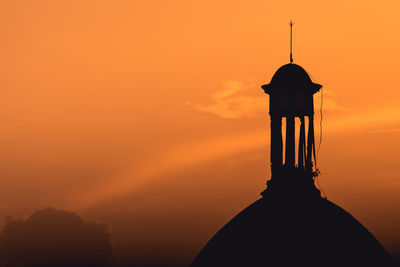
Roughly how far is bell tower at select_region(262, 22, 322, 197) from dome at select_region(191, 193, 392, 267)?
1.25 meters

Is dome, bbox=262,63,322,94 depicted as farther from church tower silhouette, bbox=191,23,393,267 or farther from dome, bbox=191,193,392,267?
dome, bbox=191,193,392,267

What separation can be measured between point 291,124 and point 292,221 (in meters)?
4.88

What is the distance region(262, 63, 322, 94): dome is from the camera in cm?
3791

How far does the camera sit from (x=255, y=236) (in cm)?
3525

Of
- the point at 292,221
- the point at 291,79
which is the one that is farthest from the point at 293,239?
the point at 291,79

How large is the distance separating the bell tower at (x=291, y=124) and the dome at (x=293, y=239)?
1.25m

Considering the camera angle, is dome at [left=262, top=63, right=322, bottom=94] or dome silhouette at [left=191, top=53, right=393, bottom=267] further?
dome at [left=262, top=63, right=322, bottom=94]

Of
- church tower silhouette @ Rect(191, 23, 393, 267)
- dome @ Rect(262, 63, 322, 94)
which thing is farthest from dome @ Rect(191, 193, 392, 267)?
dome @ Rect(262, 63, 322, 94)

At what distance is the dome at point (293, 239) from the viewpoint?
34.4 m

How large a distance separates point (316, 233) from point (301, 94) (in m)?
6.16

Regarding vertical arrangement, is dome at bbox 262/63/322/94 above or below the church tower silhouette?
above

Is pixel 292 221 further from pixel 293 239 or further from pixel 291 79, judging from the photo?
pixel 291 79

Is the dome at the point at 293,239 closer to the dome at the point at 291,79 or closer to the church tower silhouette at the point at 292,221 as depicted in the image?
the church tower silhouette at the point at 292,221

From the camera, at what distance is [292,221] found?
1395 inches
